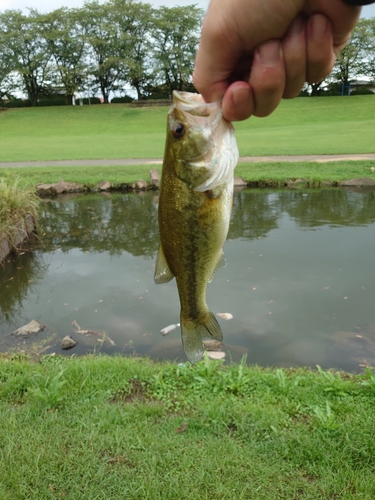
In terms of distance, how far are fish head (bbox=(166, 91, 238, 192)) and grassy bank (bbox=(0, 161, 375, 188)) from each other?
12764mm

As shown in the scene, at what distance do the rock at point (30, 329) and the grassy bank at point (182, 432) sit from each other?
145 cm

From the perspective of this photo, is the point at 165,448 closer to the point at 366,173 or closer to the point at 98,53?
the point at 366,173

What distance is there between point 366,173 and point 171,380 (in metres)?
12.6

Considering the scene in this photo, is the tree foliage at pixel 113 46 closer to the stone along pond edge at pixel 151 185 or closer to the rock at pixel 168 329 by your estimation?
the stone along pond edge at pixel 151 185

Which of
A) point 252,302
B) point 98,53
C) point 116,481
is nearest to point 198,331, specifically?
point 116,481

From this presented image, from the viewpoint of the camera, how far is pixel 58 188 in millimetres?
14602

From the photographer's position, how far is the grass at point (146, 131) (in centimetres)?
2089

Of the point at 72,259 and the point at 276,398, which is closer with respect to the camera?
the point at 276,398

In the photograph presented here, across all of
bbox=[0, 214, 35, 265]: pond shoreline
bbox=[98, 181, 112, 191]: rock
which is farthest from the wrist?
bbox=[98, 181, 112, 191]: rock

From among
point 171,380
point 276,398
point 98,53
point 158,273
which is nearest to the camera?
point 158,273

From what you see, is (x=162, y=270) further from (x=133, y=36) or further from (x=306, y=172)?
(x=133, y=36)

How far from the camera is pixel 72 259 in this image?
9.11m

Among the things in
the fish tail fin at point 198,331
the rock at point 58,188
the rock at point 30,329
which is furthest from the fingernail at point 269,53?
the rock at point 58,188

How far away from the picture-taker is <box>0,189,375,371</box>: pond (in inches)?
224
